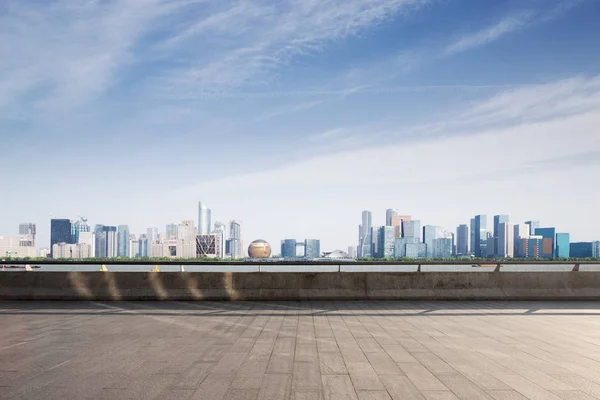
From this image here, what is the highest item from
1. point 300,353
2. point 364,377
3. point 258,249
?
point 364,377

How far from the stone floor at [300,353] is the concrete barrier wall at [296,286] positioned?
8.16 ft

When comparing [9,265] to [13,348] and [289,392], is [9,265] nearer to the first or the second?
[13,348]

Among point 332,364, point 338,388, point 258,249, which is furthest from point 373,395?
point 258,249

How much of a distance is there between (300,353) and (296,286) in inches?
363

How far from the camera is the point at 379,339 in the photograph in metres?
10.6

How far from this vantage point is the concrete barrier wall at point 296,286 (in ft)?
60.2

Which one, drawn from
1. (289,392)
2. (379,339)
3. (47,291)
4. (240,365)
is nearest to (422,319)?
(379,339)

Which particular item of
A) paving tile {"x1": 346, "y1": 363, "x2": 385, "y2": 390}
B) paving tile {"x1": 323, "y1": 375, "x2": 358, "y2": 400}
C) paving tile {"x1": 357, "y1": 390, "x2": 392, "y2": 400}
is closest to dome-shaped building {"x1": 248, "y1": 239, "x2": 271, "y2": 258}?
paving tile {"x1": 346, "y1": 363, "x2": 385, "y2": 390}

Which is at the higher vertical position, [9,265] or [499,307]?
[9,265]

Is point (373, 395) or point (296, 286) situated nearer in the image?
point (373, 395)

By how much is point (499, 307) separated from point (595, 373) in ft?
29.2

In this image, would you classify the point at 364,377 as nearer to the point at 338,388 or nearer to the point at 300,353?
the point at 338,388

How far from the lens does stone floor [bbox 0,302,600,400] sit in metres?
6.81

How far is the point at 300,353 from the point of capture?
9211 mm
